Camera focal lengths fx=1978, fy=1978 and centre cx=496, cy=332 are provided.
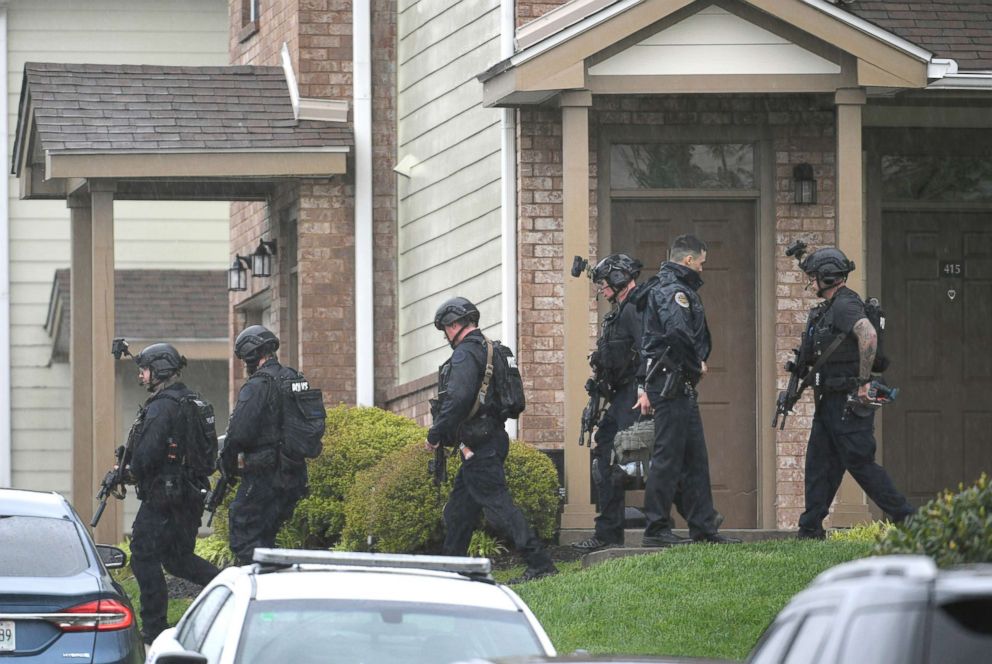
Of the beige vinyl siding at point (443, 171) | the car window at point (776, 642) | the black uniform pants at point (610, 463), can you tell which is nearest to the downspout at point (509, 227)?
the beige vinyl siding at point (443, 171)

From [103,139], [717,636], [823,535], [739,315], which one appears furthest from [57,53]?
[717,636]

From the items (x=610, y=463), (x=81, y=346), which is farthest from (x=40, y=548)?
(x=81, y=346)

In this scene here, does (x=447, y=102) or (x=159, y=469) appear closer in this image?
(x=159, y=469)

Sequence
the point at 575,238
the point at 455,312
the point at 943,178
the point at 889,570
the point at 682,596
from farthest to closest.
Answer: the point at 943,178 → the point at 575,238 → the point at 455,312 → the point at 682,596 → the point at 889,570

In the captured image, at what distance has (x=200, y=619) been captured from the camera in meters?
7.46

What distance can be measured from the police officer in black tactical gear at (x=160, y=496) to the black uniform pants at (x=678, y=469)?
9.91ft

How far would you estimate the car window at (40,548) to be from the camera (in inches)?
347

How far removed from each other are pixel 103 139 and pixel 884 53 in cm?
664

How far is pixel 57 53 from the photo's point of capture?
80.0 ft

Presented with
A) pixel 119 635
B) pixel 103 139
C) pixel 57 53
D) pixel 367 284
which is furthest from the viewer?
pixel 57 53

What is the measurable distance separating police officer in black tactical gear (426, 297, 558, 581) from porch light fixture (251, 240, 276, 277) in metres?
7.04

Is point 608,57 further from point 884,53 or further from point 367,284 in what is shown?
point 367,284

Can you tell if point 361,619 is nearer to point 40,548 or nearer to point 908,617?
point 40,548

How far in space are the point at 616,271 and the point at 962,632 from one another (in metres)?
8.89
